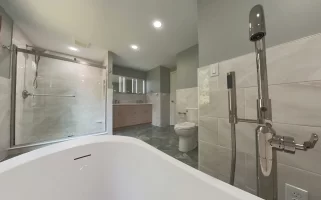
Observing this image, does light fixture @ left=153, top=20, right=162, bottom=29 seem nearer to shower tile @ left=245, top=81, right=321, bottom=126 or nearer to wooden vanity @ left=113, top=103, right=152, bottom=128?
shower tile @ left=245, top=81, right=321, bottom=126

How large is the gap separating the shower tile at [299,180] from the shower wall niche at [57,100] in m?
2.94

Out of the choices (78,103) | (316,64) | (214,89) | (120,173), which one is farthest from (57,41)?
(316,64)

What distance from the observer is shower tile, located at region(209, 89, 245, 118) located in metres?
0.80

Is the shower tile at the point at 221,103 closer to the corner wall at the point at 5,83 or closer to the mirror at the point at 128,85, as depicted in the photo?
the corner wall at the point at 5,83

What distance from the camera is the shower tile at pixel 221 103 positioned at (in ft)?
2.63

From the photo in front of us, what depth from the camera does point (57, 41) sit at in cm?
231

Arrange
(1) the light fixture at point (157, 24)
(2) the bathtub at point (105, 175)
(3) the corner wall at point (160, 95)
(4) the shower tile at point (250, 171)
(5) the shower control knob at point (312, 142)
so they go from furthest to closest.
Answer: (3) the corner wall at point (160, 95) → (1) the light fixture at point (157, 24) → (4) the shower tile at point (250, 171) → (2) the bathtub at point (105, 175) → (5) the shower control knob at point (312, 142)

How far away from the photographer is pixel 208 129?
3.23ft

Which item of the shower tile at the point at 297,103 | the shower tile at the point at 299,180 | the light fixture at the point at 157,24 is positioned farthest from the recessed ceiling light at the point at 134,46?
the shower tile at the point at 299,180

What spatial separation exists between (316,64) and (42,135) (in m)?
3.55

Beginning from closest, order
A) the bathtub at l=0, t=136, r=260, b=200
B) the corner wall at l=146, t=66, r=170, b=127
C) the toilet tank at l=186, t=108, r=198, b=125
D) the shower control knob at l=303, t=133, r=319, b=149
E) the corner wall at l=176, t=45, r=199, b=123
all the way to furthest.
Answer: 1. the shower control knob at l=303, t=133, r=319, b=149
2. the bathtub at l=0, t=136, r=260, b=200
3. the toilet tank at l=186, t=108, r=198, b=125
4. the corner wall at l=176, t=45, r=199, b=123
5. the corner wall at l=146, t=66, r=170, b=127

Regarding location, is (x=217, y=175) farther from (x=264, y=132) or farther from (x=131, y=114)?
(x=131, y=114)

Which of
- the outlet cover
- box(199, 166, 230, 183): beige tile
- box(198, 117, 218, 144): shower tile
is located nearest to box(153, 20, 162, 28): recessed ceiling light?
the outlet cover

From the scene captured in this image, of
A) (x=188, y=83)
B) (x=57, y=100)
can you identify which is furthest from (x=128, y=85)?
(x=188, y=83)
